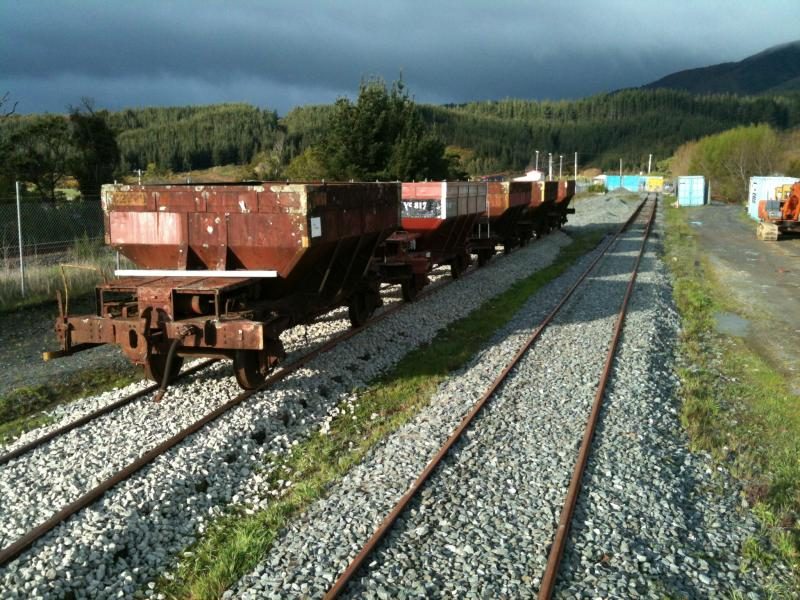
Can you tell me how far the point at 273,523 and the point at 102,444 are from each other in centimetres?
223

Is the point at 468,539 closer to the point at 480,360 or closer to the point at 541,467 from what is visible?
the point at 541,467

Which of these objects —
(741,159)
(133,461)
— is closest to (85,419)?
(133,461)

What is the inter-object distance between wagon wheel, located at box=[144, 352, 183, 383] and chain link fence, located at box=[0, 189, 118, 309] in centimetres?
348

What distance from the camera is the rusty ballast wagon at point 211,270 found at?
7441mm

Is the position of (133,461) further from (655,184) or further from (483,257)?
(655,184)

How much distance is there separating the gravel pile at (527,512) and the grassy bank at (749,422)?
0.24 meters

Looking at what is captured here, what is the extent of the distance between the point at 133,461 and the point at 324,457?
175 cm

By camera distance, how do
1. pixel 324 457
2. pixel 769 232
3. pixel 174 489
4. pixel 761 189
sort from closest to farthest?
pixel 174 489 < pixel 324 457 < pixel 769 232 < pixel 761 189

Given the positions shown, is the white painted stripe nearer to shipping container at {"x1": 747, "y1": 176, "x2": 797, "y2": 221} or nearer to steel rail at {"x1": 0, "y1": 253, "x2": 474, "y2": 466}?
steel rail at {"x1": 0, "y1": 253, "x2": 474, "y2": 466}

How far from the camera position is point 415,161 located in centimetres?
2956

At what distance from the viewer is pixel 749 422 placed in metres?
8.19

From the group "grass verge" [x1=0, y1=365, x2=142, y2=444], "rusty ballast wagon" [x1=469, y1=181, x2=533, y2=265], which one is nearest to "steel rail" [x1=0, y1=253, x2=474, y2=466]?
"grass verge" [x1=0, y1=365, x2=142, y2=444]

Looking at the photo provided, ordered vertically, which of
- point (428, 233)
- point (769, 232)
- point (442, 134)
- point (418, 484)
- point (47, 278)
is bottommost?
point (418, 484)

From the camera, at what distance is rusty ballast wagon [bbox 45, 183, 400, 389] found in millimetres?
7441
